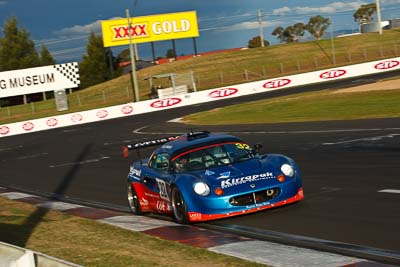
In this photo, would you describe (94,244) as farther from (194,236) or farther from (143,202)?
(143,202)

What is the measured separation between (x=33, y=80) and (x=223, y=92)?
35.0 m

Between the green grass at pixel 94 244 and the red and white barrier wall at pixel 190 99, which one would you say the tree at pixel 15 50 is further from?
the green grass at pixel 94 244

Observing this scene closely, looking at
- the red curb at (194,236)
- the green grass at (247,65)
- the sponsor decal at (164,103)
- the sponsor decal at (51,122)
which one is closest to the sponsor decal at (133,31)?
the green grass at (247,65)

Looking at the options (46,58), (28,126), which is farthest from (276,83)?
(46,58)

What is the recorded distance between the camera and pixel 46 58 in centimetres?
10569

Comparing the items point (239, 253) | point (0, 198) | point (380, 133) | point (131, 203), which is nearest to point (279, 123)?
point (380, 133)

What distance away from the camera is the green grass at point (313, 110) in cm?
2708

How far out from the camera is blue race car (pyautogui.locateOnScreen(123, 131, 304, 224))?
9938 millimetres

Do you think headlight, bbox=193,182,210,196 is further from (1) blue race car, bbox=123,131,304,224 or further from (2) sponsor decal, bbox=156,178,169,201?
(2) sponsor decal, bbox=156,178,169,201

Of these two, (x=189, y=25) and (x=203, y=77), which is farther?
(x=189, y=25)

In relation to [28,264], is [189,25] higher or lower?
higher

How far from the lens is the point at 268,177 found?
33.1ft

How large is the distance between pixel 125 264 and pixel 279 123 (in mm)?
21498

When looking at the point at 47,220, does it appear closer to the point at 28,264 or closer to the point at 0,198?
the point at 0,198
